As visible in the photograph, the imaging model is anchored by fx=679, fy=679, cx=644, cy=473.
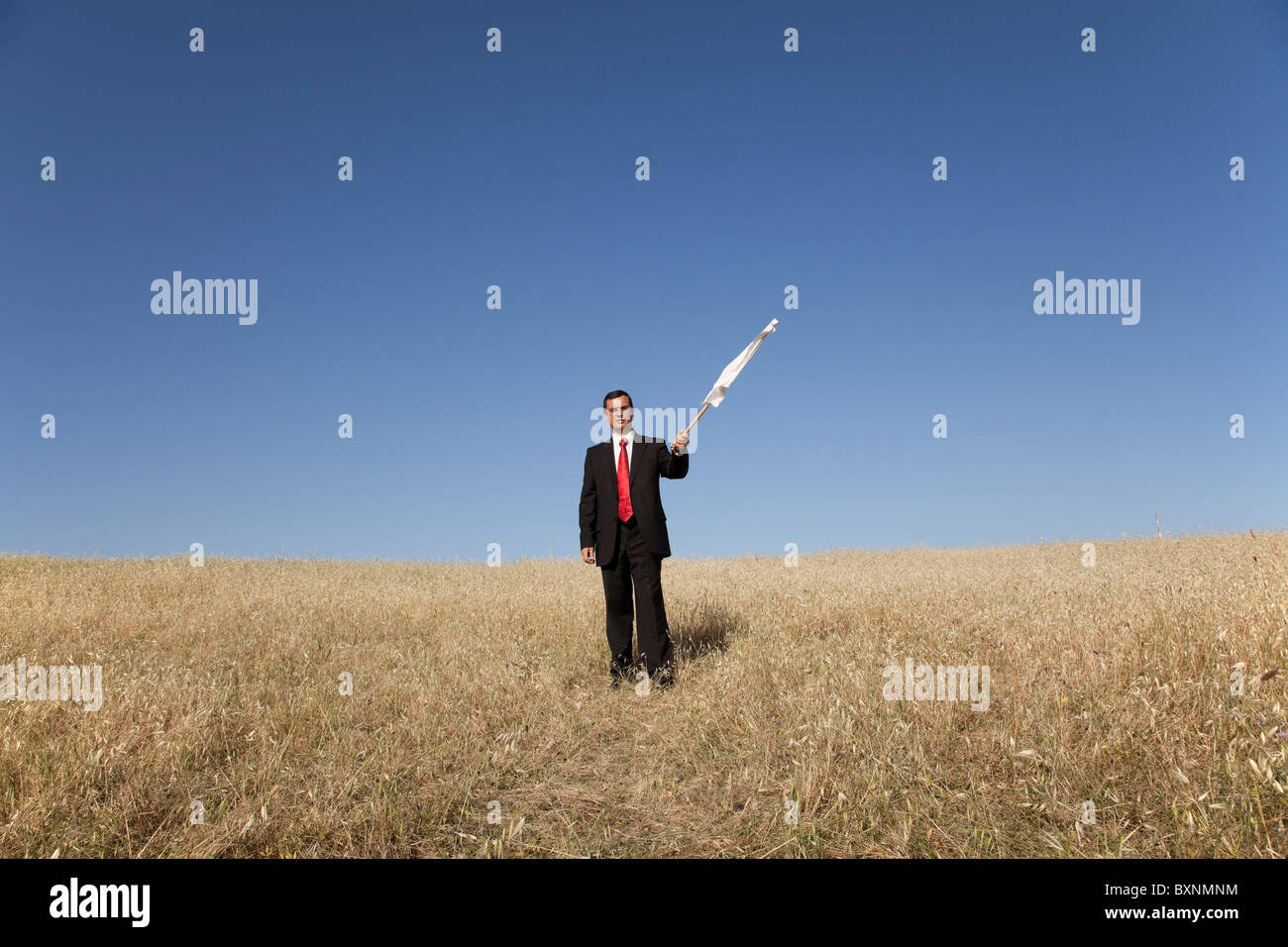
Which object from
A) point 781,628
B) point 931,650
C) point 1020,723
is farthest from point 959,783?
point 781,628

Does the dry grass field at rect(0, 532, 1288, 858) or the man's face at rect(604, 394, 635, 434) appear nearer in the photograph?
the dry grass field at rect(0, 532, 1288, 858)

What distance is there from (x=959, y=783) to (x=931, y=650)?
253cm

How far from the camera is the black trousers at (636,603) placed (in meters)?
7.40

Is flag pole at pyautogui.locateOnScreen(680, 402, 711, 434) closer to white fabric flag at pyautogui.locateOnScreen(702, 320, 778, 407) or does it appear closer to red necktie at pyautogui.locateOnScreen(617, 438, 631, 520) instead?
→ white fabric flag at pyautogui.locateOnScreen(702, 320, 778, 407)

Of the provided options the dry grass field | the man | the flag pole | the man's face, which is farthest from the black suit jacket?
the dry grass field

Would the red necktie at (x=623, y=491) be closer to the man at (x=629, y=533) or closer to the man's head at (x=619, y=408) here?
the man at (x=629, y=533)

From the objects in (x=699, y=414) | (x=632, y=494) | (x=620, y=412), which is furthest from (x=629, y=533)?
(x=699, y=414)

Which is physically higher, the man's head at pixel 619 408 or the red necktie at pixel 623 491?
the man's head at pixel 619 408

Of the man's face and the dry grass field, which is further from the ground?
the man's face

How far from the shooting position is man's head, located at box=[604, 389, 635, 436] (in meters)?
7.71

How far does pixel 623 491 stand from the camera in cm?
775

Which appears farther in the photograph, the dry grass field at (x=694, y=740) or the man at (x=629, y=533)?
the man at (x=629, y=533)

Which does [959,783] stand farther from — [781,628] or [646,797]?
[781,628]

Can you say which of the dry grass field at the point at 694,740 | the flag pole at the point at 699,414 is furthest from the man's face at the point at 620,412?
the dry grass field at the point at 694,740
